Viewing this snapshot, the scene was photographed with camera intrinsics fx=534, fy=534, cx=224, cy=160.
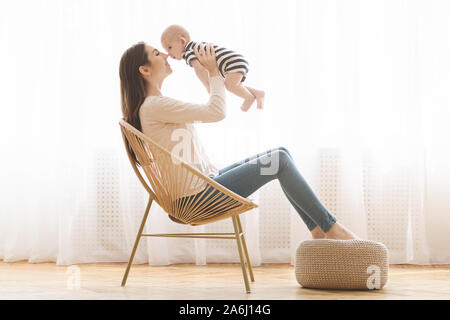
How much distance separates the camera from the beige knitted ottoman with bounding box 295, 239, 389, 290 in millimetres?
2031

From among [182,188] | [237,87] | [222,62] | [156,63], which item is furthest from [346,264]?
[156,63]

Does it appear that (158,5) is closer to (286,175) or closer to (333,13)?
(333,13)

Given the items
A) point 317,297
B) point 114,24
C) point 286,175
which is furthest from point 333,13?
point 317,297

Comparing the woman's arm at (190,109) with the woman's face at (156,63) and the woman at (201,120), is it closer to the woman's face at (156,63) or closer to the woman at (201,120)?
the woman at (201,120)

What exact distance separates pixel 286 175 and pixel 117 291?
30.7 inches

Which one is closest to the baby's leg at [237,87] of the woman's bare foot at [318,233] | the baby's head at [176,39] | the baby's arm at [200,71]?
the baby's arm at [200,71]

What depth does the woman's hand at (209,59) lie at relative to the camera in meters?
2.08

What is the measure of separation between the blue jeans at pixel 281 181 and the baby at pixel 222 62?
290 millimetres

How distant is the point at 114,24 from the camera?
3.21m

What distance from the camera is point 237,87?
2.16 metres

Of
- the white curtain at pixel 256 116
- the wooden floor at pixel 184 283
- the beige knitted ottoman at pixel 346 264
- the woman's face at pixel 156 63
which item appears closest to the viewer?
the wooden floor at pixel 184 283

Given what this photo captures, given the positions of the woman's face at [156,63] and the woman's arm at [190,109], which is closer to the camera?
the woman's arm at [190,109]

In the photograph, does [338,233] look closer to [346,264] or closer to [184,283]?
[346,264]
